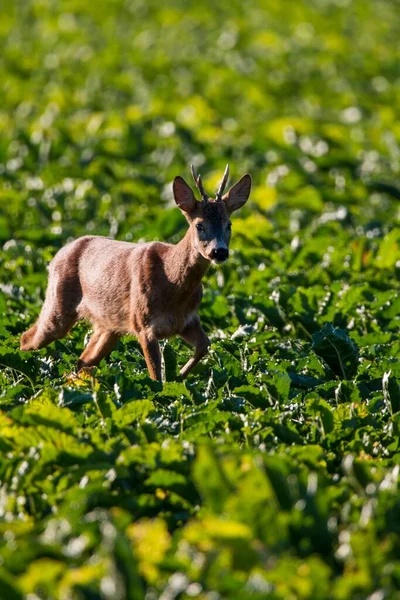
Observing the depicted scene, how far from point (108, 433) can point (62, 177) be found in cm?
936

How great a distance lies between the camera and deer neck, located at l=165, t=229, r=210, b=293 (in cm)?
802

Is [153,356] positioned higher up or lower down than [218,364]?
higher up

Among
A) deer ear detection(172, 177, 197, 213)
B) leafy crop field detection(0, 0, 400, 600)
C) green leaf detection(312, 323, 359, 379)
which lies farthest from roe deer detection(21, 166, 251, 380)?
green leaf detection(312, 323, 359, 379)

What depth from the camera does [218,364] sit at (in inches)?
319

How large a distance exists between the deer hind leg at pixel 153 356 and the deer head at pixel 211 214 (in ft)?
2.03

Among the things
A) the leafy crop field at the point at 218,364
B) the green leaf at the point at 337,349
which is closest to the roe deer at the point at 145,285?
the leafy crop field at the point at 218,364

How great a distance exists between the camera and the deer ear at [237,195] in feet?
26.4

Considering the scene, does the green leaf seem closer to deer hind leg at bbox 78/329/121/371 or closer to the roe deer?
the roe deer

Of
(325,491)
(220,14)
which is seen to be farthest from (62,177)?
(220,14)

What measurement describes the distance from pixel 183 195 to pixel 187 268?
17.9 inches

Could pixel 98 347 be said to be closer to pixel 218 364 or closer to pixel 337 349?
pixel 218 364

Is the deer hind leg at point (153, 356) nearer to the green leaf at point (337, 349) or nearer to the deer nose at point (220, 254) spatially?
the deer nose at point (220, 254)

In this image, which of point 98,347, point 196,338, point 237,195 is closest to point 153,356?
point 196,338

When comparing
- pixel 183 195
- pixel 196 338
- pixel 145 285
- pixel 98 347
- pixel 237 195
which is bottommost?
pixel 98 347
